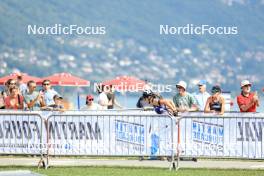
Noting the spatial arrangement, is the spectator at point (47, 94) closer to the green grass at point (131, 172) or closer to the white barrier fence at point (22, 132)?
the white barrier fence at point (22, 132)

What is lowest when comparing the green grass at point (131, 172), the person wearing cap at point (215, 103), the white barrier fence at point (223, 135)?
the green grass at point (131, 172)

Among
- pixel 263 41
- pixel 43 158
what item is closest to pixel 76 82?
pixel 43 158

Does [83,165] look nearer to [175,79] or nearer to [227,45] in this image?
[175,79]

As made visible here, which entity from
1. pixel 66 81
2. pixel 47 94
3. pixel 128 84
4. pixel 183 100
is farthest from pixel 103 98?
pixel 66 81

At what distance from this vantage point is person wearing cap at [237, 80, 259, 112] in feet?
63.0

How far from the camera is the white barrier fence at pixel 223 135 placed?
18.3 meters

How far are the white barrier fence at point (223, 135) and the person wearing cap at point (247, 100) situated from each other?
0.53 metres

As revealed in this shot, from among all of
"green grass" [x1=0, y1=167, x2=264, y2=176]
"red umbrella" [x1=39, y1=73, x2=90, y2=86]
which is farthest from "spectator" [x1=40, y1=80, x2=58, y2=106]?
"red umbrella" [x1=39, y1=73, x2=90, y2=86]

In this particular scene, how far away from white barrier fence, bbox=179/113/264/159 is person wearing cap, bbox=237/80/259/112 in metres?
0.53

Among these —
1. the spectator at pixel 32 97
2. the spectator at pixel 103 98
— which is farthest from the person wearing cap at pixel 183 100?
the spectator at pixel 103 98

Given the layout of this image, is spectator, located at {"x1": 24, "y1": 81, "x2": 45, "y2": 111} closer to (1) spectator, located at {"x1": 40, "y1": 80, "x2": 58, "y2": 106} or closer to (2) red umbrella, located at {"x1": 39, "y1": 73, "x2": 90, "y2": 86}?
(1) spectator, located at {"x1": 40, "y1": 80, "x2": 58, "y2": 106}

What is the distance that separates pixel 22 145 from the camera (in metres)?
19.2

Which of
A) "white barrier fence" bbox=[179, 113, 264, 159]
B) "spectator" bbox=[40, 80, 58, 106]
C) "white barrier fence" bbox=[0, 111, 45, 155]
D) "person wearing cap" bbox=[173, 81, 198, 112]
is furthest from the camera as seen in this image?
"spectator" bbox=[40, 80, 58, 106]

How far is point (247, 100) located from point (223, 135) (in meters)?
1.28
